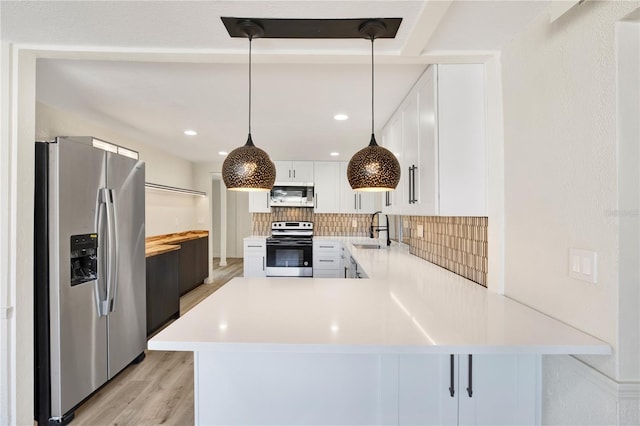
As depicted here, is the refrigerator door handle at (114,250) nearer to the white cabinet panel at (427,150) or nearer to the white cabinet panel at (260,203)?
the white cabinet panel at (427,150)

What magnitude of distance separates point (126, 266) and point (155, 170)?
90.7 inches

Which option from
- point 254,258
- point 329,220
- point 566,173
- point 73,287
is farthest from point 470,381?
point 329,220

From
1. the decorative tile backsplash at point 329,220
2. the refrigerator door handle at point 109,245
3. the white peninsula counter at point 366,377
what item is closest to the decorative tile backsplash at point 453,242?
the white peninsula counter at point 366,377

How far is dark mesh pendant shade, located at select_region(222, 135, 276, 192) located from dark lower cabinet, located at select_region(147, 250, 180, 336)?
2.25 meters

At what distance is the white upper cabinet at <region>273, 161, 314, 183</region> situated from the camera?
16.0 feet

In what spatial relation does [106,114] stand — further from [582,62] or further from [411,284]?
[582,62]

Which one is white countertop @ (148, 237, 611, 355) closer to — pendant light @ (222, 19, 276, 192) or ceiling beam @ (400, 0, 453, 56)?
pendant light @ (222, 19, 276, 192)

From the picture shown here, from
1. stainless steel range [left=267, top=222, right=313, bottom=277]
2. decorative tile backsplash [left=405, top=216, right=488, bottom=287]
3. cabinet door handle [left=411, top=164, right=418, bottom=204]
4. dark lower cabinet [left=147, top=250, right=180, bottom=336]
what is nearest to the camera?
decorative tile backsplash [left=405, top=216, right=488, bottom=287]

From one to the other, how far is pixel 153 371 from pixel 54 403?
73 centimetres

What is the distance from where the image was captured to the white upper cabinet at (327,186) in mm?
4910

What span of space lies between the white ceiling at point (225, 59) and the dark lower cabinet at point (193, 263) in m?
1.99

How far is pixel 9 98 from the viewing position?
154 cm

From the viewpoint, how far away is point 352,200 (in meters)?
4.92

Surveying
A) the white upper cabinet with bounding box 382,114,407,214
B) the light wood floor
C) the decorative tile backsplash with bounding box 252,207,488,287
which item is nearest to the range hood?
the decorative tile backsplash with bounding box 252,207,488,287
